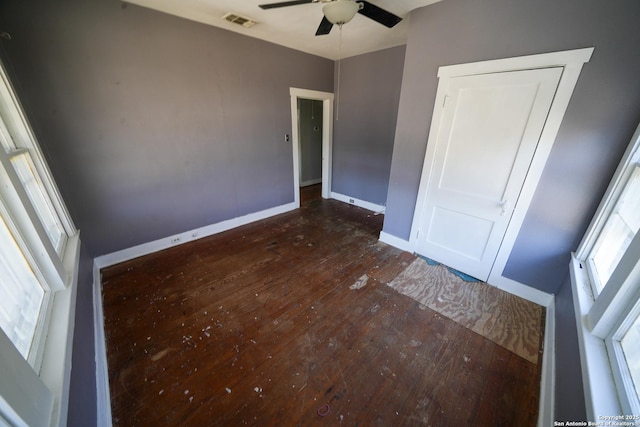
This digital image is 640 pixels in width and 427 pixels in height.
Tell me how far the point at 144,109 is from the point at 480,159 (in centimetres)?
341

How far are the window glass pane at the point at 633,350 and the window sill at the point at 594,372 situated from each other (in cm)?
7

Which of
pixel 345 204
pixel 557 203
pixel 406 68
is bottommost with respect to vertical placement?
pixel 345 204

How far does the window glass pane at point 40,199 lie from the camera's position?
4.95ft

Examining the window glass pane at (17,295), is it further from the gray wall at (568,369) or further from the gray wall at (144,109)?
the gray wall at (568,369)

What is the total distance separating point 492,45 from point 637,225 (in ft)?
5.23

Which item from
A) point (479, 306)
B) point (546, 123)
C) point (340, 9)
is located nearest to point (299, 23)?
point (340, 9)

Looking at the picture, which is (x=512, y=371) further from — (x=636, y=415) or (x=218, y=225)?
(x=218, y=225)

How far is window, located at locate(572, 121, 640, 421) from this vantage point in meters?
0.87

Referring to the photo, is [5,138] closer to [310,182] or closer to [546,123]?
[546,123]

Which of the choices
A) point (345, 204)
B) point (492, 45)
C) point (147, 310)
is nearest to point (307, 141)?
point (345, 204)

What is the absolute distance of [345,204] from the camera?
4.50 metres

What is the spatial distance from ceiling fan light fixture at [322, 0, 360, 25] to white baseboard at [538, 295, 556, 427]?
266 cm

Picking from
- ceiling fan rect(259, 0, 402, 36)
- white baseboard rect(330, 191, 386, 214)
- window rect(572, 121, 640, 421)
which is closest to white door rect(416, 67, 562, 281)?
window rect(572, 121, 640, 421)

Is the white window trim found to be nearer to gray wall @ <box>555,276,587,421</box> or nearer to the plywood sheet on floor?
gray wall @ <box>555,276,587,421</box>
